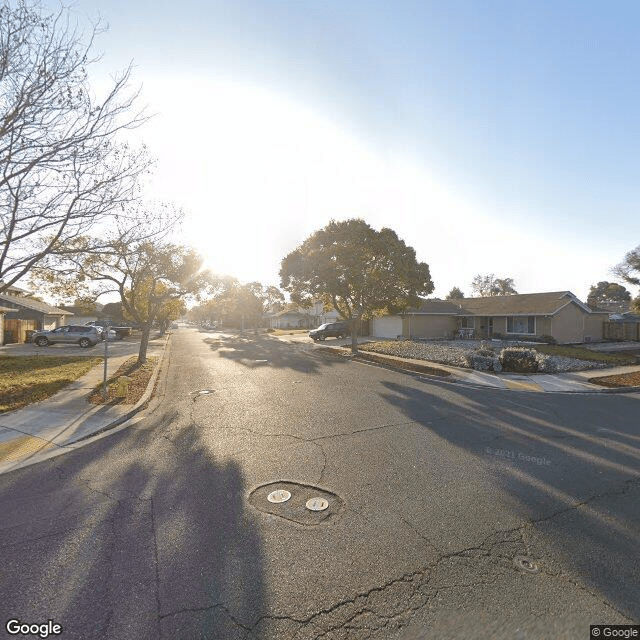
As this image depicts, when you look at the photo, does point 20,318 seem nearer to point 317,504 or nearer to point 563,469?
point 317,504

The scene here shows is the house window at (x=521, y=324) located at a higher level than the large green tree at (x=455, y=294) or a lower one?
lower

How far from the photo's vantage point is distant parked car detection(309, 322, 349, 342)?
3850cm

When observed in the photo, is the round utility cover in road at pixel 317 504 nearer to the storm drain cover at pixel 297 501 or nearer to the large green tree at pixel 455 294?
the storm drain cover at pixel 297 501

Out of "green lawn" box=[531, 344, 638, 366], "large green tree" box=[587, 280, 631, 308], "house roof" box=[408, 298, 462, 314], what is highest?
"large green tree" box=[587, 280, 631, 308]

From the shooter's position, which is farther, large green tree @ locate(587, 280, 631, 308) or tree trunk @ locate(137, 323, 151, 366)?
large green tree @ locate(587, 280, 631, 308)

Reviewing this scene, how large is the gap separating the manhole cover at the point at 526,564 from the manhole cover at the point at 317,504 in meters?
2.01

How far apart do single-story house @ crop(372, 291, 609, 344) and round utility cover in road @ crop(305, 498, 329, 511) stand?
1103 inches

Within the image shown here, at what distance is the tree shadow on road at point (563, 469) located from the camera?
3428 millimetres

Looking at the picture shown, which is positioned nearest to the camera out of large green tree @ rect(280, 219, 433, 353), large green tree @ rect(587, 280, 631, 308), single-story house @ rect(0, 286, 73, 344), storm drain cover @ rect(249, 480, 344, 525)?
storm drain cover @ rect(249, 480, 344, 525)

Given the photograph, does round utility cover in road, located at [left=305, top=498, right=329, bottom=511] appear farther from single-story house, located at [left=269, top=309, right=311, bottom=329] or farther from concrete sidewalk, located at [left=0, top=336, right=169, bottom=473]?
single-story house, located at [left=269, top=309, right=311, bottom=329]

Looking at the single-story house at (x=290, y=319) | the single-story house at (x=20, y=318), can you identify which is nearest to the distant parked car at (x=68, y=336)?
the single-story house at (x=20, y=318)

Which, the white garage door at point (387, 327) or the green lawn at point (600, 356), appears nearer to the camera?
the green lawn at point (600, 356)

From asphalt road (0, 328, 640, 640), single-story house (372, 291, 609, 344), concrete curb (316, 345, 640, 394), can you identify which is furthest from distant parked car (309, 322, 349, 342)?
asphalt road (0, 328, 640, 640)

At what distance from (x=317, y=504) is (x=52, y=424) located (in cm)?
656
